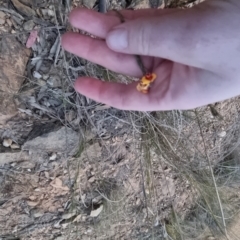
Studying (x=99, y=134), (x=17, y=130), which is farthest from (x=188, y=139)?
(x=17, y=130)

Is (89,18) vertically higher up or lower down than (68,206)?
higher up

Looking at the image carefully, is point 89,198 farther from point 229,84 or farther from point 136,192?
point 229,84

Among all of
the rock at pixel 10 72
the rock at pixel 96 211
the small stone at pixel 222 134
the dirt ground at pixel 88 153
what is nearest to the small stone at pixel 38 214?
the dirt ground at pixel 88 153

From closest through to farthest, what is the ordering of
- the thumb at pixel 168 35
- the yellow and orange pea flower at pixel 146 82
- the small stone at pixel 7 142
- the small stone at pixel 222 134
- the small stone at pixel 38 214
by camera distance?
the thumb at pixel 168 35
the yellow and orange pea flower at pixel 146 82
the small stone at pixel 7 142
the small stone at pixel 38 214
the small stone at pixel 222 134

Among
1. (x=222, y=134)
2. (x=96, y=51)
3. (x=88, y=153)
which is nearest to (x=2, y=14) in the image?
(x=96, y=51)

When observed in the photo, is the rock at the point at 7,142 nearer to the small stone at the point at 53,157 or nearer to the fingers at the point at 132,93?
the small stone at the point at 53,157

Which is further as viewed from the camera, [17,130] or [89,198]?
[89,198]

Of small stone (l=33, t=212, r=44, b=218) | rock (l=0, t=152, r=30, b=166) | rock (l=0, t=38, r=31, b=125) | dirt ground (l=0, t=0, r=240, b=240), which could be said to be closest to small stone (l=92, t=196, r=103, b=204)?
dirt ground (l=0, t=0, r=240, b=240)
